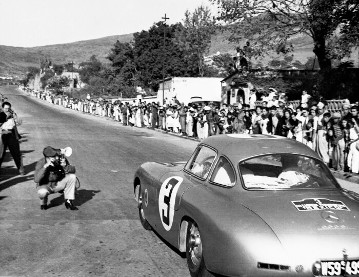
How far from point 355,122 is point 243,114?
6.64m

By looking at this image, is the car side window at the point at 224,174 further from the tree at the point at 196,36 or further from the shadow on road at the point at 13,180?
the tree at the point at 196,36

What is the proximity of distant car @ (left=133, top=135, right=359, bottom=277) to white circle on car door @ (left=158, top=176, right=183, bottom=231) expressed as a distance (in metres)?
0.01

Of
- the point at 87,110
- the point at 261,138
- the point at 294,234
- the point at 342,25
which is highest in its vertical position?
the point at 342,25

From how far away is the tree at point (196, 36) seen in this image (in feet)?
265

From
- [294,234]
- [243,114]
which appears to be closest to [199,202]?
[294,234]

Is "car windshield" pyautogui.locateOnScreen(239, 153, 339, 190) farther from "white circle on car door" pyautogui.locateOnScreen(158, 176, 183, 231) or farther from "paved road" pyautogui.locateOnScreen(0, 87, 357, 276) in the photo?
"paved road" pyautogui.locateOnScreen(0, 87, 357, 276)

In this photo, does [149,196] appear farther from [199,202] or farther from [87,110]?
[87,110]

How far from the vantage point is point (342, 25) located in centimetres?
2673

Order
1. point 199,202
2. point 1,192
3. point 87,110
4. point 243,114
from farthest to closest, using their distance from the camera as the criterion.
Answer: point 87,110 → point 243,114 → point 1,192 → point 199,202

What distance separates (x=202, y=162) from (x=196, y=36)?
7706 cm

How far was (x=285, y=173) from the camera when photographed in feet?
17.3

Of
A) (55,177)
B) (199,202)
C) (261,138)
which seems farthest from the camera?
(55,177)

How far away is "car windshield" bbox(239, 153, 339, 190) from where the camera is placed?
4.99 metres

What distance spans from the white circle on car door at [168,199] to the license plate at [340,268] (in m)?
2.02
